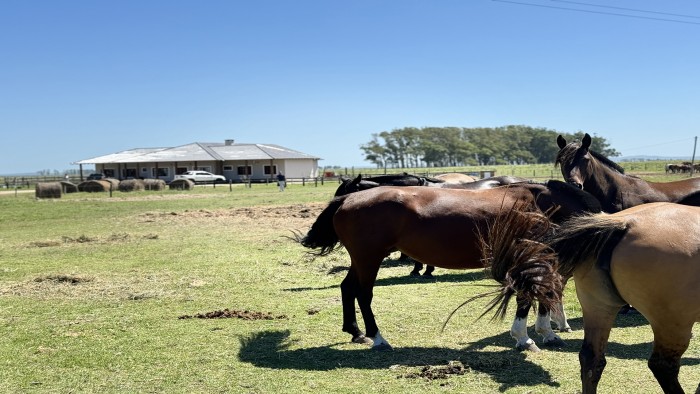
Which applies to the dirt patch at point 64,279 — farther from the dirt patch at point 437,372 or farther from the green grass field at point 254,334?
the dirt patch at point 437,372

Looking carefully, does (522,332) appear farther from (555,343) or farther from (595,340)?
(595,340)

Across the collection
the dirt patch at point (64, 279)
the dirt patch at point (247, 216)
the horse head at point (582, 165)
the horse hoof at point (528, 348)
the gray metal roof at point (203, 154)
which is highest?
the gray metal roof at point (203, 154)

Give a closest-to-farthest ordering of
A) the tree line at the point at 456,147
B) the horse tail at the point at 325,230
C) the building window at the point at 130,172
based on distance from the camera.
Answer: the horse tail at the point at 325,230 < the building window at the point at 130,172 < the tree line at the point at 456,147

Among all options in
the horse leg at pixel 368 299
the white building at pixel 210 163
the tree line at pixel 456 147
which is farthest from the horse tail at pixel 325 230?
the tree line at pixel 456 147

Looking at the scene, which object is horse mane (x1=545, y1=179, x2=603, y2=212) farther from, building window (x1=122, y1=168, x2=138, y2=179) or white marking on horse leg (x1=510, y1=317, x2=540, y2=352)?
building window (x1=122, y1=168, x2=138, y2=179)

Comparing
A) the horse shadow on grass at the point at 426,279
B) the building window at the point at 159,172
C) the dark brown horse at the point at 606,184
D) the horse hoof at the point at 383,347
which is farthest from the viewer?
the building window at the point at 159,172

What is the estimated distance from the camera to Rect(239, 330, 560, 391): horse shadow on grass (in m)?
5.77

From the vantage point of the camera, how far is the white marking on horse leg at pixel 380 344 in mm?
6707

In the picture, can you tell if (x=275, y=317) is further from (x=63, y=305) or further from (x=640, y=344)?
(x=640, y=344)

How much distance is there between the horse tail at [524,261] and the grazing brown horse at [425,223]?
1.97 m

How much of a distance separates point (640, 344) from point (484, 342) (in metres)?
1.69

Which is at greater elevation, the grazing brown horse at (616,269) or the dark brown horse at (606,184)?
the dark brown horse at (606,184)

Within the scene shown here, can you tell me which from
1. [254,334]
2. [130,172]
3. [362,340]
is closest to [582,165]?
[362,340]

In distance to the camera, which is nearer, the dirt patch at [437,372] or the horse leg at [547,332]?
the dirt patch at [437,372]
